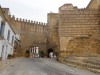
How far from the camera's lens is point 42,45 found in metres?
45.2

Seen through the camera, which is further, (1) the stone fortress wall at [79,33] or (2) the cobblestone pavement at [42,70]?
(1) the stone fortress wall at [79,33]

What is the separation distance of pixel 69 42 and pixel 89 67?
6.23 meters

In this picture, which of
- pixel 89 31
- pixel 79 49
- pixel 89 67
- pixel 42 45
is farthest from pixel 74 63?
pixel 42 45

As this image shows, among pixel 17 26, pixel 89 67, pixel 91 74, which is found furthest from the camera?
pixel 17 26

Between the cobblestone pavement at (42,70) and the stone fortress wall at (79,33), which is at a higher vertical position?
the stone fortress wall at (79,33)

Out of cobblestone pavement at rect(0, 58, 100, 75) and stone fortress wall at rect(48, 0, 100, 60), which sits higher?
stone fortress wall at rect(48, 0, 100, 60)

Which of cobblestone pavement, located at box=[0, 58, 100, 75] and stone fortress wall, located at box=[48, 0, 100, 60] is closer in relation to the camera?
cobblestone pavement, located at box=[0, 58, 100, 75]

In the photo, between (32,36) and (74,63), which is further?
(32,36)

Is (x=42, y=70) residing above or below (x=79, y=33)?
below

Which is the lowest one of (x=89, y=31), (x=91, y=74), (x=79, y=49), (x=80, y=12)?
(x=91, y=74)

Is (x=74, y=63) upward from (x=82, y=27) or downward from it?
downward

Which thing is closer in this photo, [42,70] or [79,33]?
[42,70]

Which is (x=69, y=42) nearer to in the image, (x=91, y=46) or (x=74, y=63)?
(x=91, y=46)

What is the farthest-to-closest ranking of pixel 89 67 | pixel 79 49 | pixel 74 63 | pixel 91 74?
pixel 79 49
pixel 74 63
pixel 89 67
pixel 91 74
